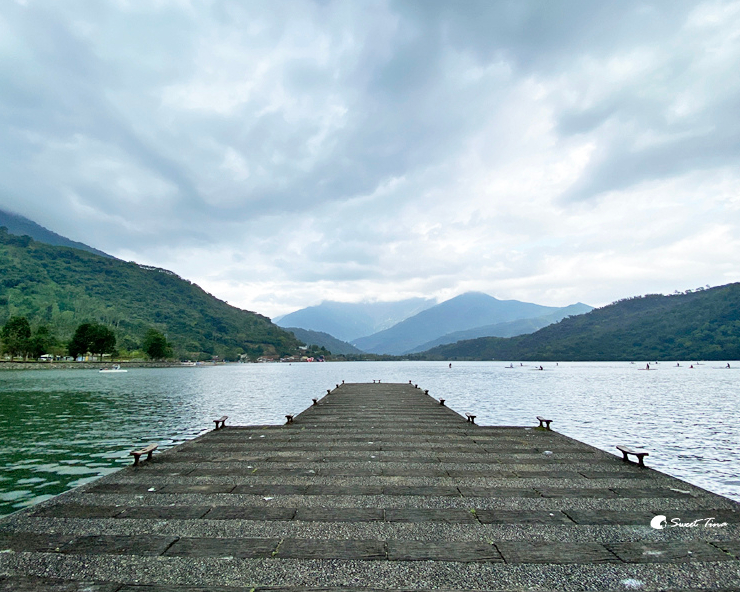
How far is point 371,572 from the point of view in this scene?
5328 mm

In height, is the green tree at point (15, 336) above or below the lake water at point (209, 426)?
above

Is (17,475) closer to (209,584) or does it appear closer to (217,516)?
(217,516)

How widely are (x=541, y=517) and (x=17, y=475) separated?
17.4 meters

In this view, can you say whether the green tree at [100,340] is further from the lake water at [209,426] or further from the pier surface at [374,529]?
the pier surface at [374,529]

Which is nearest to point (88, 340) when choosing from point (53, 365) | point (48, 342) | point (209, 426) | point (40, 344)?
point (53, 365)

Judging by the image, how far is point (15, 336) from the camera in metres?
99.9

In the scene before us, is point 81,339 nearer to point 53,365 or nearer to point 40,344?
point 53,365

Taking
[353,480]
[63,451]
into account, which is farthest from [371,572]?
[63,451]

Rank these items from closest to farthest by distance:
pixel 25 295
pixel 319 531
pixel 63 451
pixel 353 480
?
pixel 319 531 → pixel 353 480 → pixel 63 451 → pixel 25 295

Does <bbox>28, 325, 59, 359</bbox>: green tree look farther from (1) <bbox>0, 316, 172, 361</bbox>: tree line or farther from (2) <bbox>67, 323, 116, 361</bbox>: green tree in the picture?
(2) <bbox>67, 323, 116, 361</bbox>: green tree

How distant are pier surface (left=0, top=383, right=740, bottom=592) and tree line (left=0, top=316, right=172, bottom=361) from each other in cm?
12424

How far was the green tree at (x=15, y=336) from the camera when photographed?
99562 millimetres

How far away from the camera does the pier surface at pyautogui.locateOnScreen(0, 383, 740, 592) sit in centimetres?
522

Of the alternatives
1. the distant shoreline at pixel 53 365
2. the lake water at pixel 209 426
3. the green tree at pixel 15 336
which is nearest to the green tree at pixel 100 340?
the distant shoreline at pixel 53 365
